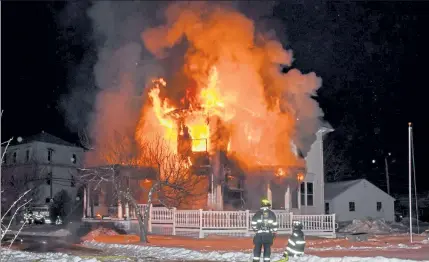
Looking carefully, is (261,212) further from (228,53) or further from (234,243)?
(228,53)

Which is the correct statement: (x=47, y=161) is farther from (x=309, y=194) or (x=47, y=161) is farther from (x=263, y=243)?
(x=263, y=243)

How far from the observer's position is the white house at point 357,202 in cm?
4450

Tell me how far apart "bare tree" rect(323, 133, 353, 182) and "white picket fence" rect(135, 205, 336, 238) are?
31.1 m

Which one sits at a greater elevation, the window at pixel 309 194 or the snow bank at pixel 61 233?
the window at pixel 309 194

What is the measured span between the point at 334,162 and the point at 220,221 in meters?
36.6

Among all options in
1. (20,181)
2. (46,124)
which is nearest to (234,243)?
(20,181)

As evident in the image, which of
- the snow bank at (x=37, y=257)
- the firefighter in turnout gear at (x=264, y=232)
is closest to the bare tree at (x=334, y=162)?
the snow bank at (x=37, y=257)

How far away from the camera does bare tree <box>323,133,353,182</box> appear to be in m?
57.0

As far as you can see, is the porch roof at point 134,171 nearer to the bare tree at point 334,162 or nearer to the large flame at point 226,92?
the large flame at point 226,92

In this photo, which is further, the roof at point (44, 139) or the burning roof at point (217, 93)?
the roof at point (44, 139)

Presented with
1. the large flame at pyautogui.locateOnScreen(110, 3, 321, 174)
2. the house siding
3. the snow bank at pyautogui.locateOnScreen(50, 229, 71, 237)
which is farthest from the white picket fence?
the house siding

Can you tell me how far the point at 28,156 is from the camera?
60.1 meters

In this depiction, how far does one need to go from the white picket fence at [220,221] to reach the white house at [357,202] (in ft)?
61.1

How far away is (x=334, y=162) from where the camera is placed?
5838 cm
